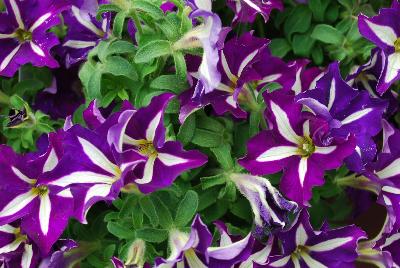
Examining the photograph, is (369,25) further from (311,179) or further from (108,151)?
(108,151)

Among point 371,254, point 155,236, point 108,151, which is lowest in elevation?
point 371,254

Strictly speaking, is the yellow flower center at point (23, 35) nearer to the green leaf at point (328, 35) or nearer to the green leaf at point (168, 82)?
the green leaf at point (168, 82)

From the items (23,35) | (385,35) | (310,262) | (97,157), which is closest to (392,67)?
(385,35)

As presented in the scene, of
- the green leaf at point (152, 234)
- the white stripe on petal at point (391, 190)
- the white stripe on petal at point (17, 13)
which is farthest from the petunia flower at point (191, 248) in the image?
the white stripe on petal at point (17, 13)

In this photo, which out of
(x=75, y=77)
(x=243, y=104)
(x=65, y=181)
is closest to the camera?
(x=65, y=181)

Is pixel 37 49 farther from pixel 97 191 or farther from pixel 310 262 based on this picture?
pixel 310 262

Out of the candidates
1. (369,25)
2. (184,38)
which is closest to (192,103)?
(184,38)
